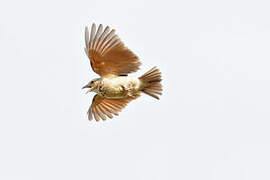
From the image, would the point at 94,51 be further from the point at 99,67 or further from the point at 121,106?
the point at 121,106

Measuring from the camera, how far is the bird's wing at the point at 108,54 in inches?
486

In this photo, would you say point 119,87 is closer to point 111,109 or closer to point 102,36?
point 102,36

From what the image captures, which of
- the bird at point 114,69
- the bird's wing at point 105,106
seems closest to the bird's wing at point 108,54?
the bird at point 114,69

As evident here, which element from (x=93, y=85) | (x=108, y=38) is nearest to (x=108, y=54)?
(x=108, y=38)

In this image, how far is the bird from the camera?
12.4 m

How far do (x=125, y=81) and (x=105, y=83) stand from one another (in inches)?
12.9

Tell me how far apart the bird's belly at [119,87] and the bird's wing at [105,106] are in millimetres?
924

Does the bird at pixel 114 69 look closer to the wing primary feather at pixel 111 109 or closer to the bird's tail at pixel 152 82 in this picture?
the bird's tail at pixel 152 82

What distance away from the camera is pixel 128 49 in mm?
12445

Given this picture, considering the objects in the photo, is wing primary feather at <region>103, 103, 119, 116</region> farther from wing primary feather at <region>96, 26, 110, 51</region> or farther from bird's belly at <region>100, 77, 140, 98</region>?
wing primary feather at <region>96, 26, 110, 51</region>

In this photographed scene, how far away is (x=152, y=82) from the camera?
12.9m

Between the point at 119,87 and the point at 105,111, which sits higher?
the point at 119,87

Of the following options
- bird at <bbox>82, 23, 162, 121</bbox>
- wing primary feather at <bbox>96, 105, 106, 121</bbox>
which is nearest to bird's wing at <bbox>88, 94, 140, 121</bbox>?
wing primary feather at <bbox>96, 105, 106, 121</bbox>

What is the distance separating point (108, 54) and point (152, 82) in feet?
2.94
